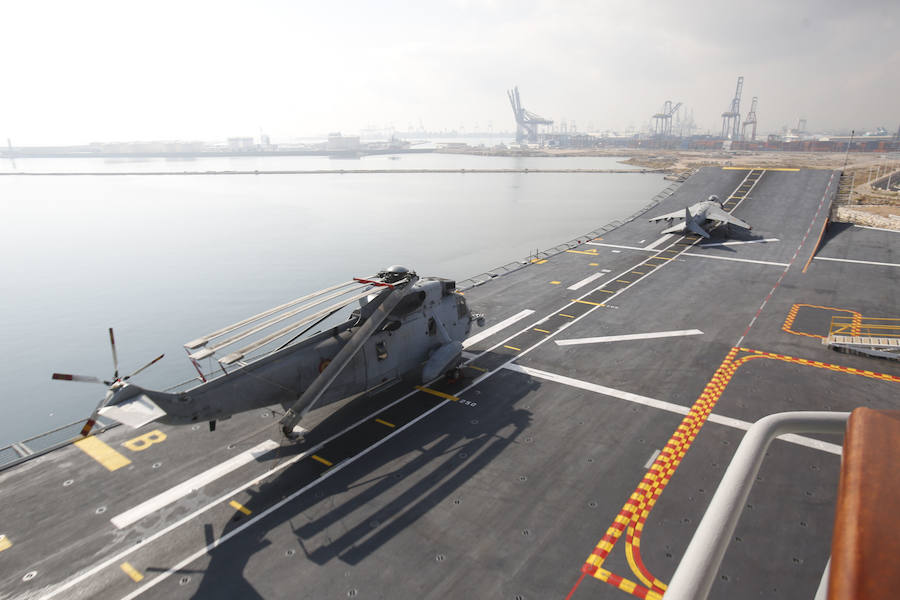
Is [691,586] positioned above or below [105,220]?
above

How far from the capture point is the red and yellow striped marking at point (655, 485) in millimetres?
12945

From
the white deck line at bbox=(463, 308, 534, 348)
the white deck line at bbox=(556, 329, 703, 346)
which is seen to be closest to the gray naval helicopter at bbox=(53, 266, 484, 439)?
the white deck line at bbox=(463, 308, 534, 348)

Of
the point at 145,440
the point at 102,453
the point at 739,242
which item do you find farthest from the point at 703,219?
the point at 102,453

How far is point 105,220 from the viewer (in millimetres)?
85188

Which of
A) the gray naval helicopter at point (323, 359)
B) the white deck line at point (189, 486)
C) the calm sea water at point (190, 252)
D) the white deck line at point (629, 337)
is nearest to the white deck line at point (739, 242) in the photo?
the calm sea water at point (190, 252)

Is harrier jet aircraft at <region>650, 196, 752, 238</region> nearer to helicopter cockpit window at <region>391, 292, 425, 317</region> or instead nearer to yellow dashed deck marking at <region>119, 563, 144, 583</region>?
helicopter cockpit window at <region>391, 292, 425, 317</region>

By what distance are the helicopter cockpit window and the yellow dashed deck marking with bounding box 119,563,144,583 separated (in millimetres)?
11592

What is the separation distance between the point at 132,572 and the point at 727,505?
52.9 ft

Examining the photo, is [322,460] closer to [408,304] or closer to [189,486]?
[189,486]

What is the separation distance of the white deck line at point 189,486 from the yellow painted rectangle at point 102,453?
276 centimetres

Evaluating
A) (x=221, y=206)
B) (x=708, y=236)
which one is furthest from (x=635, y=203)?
(x=221, y=206)

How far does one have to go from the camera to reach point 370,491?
52.9 ft

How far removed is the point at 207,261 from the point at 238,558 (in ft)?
165

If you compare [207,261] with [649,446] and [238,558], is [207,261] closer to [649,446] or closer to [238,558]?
[238,558]
